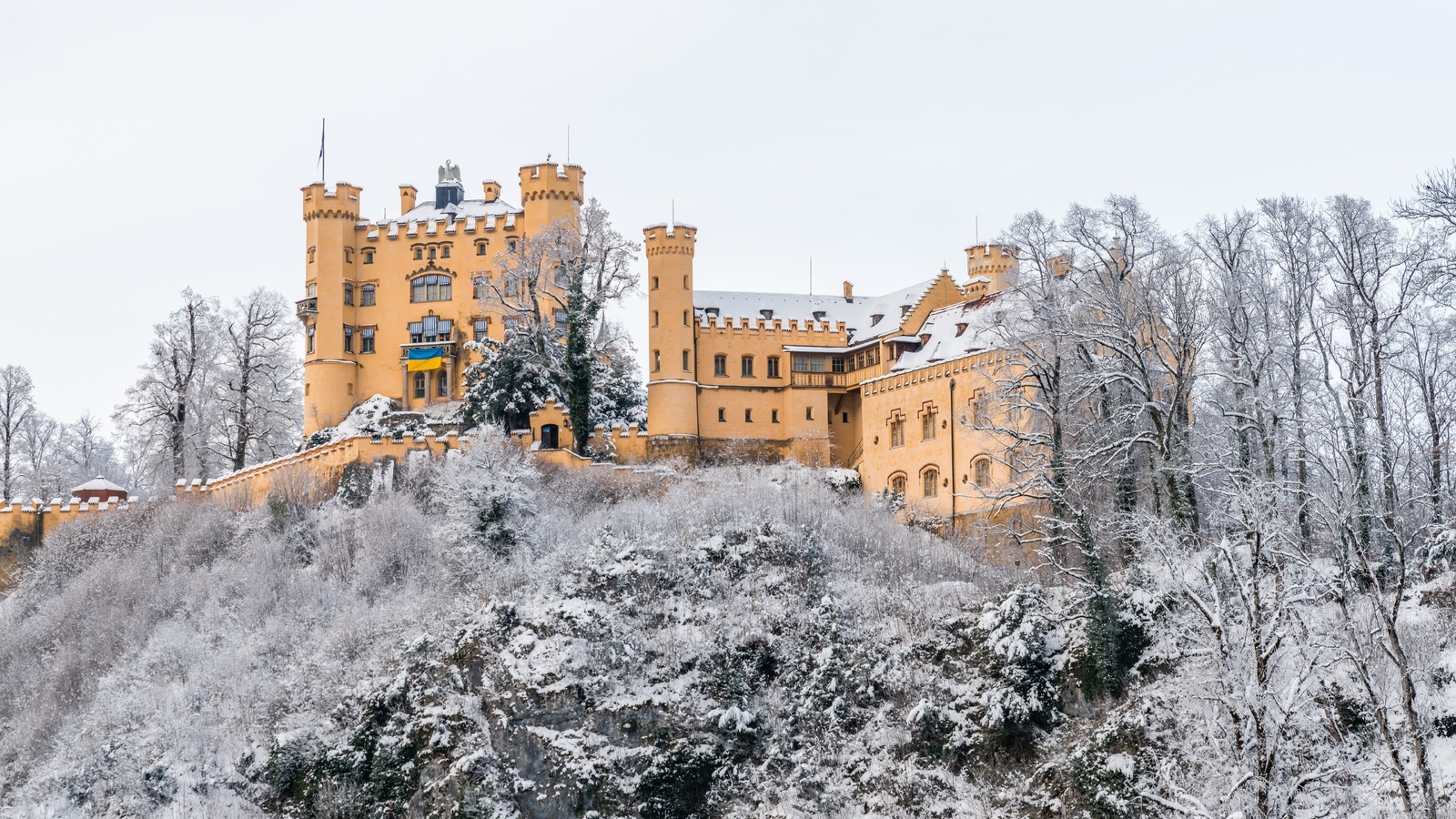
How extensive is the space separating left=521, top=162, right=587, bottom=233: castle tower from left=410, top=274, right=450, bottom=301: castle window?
455cm

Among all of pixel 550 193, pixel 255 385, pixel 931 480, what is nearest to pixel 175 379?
pixel 255 385

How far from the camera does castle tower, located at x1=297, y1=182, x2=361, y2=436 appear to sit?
2633 inches

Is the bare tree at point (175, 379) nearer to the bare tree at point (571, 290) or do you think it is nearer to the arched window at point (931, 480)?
the bare tree at point (571, 290)

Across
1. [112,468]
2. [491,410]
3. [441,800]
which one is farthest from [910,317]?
[112,468]

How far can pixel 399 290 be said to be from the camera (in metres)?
68.1

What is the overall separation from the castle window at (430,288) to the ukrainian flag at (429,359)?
2387mm

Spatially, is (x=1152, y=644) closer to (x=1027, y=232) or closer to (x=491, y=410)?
(x=1027, y=232)

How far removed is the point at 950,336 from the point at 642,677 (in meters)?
24.1

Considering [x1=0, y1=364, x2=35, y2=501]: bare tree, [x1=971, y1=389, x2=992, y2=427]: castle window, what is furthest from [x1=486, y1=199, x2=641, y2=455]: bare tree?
Answer: [x1=0, y1=364, x2=35, y2=501]: bare tree

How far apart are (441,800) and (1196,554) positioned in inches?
795

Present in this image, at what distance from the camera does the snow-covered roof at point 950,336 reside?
58.5 m

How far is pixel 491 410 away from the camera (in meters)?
60.3

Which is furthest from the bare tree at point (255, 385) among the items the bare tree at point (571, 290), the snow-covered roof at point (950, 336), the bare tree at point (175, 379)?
the snow-covered roof at point (950, 336)

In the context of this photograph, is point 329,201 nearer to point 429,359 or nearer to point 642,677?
point 429,359
